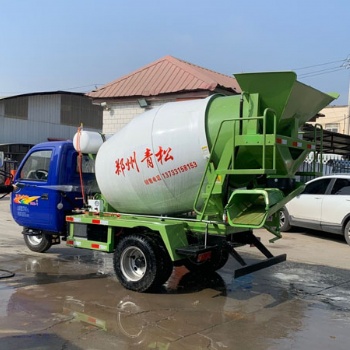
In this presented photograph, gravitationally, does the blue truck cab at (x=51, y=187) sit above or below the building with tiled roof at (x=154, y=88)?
below

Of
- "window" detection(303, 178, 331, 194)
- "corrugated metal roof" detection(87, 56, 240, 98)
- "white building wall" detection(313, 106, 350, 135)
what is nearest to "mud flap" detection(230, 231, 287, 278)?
"window" detection(303, 178, 331, 194)

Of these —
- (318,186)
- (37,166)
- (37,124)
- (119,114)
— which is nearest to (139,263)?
(37,166)

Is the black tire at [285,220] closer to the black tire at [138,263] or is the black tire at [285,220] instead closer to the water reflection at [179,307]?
the water reflection at [179,307]

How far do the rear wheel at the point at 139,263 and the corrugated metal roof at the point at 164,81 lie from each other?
25.7ft

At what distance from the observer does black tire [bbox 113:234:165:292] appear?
259 inches

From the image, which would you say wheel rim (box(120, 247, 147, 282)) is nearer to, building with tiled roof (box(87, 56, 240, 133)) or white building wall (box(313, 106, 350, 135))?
building with tiled roof (box(87, 56, 240, 133))

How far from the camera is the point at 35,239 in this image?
31.7 feet

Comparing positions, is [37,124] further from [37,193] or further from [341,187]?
[37,193]

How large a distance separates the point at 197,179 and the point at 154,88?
892 cm

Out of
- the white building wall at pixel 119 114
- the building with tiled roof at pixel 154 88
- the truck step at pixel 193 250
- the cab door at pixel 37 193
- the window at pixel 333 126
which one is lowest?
the truck step at pixel 193 250

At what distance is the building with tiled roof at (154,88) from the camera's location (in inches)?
560

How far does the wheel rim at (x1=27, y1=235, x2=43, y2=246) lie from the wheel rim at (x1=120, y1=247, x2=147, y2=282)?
3.21 meters

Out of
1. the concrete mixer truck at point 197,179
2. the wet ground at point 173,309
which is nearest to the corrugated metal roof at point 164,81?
the concrete mixer truck at point 197,179

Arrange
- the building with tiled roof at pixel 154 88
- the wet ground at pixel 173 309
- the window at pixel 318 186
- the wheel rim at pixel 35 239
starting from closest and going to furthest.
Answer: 1. the wet ground at pixel 173 309
2. the wheel rim at pixel 35 239
3. the window at pixel 318 186
4. the building with tiled roof at pixel 154 88
